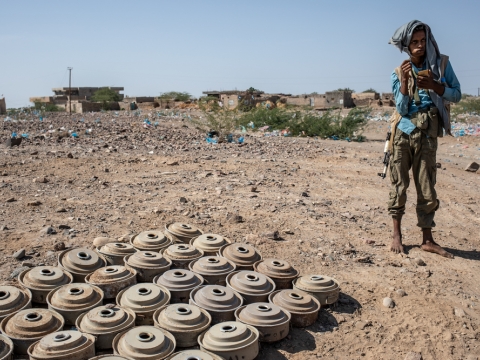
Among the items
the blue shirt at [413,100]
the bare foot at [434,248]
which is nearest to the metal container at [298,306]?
the bare foot at [434,248]

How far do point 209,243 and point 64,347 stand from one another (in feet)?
4.43

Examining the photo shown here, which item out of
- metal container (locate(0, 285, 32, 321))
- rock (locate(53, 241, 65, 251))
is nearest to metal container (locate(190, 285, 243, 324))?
metal container (locate(0, 285, 32, 321))

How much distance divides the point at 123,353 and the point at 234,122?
950 cm

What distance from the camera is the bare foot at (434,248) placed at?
12.7 feet

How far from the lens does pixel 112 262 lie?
3.14 m

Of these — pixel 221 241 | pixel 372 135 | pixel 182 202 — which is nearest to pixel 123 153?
pixel 182 202

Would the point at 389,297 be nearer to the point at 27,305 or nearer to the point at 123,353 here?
the point at 123,353

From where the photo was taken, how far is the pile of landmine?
2.30 meters

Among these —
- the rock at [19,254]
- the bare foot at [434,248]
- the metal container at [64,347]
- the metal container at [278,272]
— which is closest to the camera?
the metal container at [64,347]

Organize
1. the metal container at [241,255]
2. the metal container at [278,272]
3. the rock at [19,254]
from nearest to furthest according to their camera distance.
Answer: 1. the metal container at [278,272]
2. the metal container at [241,255]
3. the rock at [19,254]

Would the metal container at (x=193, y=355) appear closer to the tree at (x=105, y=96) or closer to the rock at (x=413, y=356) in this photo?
the rock at (x=413, y=356)

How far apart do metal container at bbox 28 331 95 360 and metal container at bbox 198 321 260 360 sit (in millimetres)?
539

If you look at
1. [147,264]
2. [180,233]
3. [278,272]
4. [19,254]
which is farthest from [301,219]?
[19,254]

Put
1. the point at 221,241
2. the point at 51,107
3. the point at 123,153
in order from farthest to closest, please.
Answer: the point at 51,107 < the point at 123,153 < the point at 221,241
